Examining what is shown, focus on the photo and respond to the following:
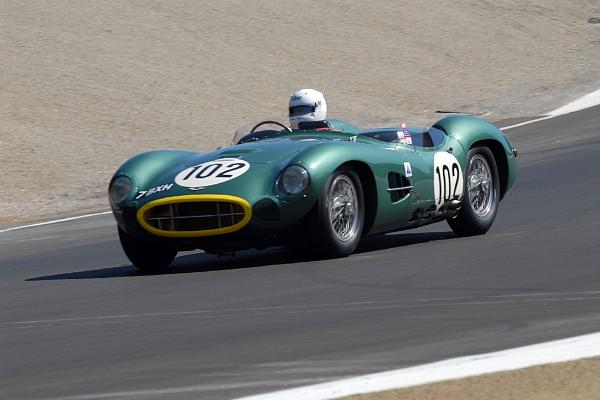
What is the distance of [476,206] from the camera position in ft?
35.7

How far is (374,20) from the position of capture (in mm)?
30297

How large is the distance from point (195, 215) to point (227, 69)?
16995 mm

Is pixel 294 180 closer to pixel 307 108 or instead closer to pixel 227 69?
pixel 307 108

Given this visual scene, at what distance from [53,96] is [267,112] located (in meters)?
3.58

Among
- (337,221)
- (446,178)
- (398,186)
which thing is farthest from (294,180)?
(446,178)

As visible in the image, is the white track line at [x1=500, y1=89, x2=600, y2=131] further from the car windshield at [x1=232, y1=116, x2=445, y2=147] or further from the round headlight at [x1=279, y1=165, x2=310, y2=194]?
the round headlight at [x1=279, y1=165, x2=310, y2=194]

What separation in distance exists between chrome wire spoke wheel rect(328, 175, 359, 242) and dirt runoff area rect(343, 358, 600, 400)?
4.04 meters

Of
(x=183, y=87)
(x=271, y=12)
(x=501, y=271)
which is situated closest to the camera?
(x=501, y=271)

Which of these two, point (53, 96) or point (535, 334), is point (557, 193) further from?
point (53, 96)

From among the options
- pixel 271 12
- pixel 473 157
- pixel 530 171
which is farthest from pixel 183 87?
pixel 473 157

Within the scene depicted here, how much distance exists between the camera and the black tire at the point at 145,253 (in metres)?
9.86

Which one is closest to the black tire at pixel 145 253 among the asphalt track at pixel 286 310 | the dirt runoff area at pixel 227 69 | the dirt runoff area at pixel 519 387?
the asphalt track at pixel 286 310

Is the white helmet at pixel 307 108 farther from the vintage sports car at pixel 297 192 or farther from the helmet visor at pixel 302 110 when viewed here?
the vintage sports car at pixel 297 192

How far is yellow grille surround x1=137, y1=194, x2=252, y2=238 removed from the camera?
30.2 feet
